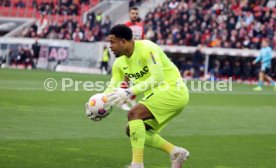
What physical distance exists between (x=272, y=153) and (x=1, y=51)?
36.8 metres

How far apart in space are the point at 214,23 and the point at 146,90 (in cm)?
3238

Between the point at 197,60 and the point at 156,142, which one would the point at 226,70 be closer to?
the point at 197,60

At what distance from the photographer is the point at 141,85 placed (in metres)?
8.94

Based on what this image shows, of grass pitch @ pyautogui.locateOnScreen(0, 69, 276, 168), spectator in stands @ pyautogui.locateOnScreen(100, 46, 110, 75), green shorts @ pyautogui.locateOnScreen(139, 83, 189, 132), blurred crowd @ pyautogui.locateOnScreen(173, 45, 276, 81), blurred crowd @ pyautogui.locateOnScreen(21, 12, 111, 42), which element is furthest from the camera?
blurred crowd @ pyautogui.locateOnScreen(21, 12, 111, 42)

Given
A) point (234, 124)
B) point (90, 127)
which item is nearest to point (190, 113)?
point (234, 124)

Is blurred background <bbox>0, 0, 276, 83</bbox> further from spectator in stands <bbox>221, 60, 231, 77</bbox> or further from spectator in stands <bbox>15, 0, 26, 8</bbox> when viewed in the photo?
spectator in stands <bbox>15, 0, 26, 8</bbox>

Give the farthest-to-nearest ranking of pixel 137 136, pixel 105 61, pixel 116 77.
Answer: pixel 105 61 → pixel 116 77 → pixel 137 136

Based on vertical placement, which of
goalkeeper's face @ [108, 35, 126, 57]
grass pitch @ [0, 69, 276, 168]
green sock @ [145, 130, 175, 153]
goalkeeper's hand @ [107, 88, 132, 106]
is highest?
goalkeeper's face @ [108, 35, 126, 57]

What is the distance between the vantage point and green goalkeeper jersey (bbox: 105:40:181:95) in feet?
29.3

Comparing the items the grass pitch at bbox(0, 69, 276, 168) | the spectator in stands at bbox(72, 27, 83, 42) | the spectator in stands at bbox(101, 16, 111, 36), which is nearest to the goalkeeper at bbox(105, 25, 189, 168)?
the grass pitch at bbox(0, 69, 276, 168)

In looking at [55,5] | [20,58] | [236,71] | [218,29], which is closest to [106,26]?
[20,58]

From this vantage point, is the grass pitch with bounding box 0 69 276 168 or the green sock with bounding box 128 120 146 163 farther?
the grass pitch with bounding box 0 69 276 168

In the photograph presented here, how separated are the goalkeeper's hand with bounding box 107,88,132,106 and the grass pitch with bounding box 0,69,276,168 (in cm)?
111

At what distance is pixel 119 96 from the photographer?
8898 millimetres
